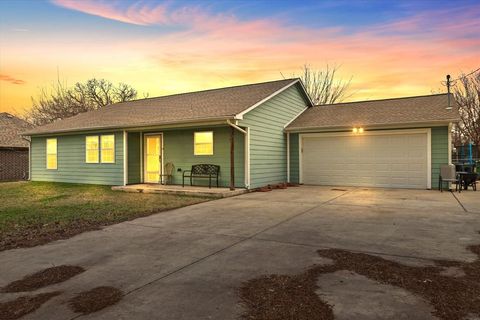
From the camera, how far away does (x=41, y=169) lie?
675 inches

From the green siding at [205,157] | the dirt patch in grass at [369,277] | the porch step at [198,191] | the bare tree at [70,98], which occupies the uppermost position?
the bare tree at [70,98]

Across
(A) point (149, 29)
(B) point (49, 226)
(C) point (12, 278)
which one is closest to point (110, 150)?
(A) point (149, 29)

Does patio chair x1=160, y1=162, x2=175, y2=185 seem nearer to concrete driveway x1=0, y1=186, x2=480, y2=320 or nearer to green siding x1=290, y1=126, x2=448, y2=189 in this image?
concrete driveway x1=0, y1=186, x2=480, y2=320

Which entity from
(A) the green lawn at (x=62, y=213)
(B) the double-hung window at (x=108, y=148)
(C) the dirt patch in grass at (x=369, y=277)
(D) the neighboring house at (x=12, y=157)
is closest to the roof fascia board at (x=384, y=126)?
(A) the green lawn at (x=62, y=213)

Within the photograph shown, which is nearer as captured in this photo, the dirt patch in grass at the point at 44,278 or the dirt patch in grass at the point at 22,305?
the dirt patch in grass at the point at 22,305

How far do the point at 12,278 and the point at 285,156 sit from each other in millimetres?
11964

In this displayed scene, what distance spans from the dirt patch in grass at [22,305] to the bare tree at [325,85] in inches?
1128

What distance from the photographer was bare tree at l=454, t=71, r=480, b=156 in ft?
79.6

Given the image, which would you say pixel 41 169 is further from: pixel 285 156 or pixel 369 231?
pixel 369 231

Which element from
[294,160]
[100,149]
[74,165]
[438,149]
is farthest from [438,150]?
[74,165]

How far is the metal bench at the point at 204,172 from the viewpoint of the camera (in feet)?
40.5

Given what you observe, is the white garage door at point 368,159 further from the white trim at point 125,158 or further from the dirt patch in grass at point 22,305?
the dirt patch in grass at point 22,305

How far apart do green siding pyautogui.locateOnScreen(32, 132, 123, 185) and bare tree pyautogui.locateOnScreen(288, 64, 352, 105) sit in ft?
66.0

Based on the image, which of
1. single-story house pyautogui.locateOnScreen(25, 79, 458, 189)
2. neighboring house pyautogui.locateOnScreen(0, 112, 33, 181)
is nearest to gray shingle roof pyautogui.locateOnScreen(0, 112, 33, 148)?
neighboring house pyautogui.locateOnScreen(0, 112, 33, 181)
